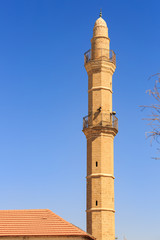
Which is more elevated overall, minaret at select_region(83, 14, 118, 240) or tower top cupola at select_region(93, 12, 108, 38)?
tower top cupola at select_region(93, 12, 108, 38)

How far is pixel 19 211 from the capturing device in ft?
94.4

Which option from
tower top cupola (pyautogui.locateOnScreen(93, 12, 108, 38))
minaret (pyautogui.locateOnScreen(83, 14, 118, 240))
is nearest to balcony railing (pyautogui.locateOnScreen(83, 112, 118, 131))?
minaret (pyautogui.locateOnScreen(83, 14, 118, 240))

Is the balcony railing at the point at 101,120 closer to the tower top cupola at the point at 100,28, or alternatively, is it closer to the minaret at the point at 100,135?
the minaret at the point at 100,135

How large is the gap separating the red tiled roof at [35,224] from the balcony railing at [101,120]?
7701mm

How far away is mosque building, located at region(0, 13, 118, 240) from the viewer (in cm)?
2642

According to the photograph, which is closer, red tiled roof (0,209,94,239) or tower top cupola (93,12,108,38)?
red tiled roof (0,209,94,239)

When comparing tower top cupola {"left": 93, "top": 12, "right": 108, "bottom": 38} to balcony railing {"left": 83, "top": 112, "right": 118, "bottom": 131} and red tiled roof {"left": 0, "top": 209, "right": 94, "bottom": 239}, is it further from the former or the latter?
red tiled roof {"left": 0, "top": 209, "right": 94, "bottom": 239}

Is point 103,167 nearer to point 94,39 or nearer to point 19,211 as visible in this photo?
point 19,211

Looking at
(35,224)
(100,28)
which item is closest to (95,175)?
(35,224)

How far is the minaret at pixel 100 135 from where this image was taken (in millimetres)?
29609

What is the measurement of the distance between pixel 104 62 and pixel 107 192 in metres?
10.4

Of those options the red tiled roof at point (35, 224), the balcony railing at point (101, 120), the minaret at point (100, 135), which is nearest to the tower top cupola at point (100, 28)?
the minaret at point (100, 135)

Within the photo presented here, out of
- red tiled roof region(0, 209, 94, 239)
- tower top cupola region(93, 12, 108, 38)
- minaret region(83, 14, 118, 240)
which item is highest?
tower top cupola region(93, 12, 108, 38)

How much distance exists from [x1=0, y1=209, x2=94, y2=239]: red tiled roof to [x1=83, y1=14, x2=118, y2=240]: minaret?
279 centimetres
